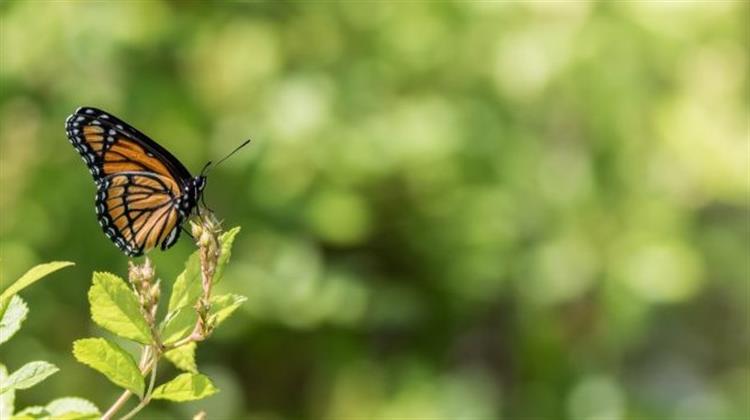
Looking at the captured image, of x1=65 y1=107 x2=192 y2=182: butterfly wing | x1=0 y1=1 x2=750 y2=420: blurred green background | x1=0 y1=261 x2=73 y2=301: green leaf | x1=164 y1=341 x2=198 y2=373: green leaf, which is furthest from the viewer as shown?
x1=0 y1=1 x2=750 y2=420: blurred green background

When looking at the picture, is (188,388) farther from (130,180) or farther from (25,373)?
(130,180)

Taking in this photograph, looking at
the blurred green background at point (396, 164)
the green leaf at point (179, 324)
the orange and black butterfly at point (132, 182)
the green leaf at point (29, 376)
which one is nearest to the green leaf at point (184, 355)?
the green leaf at point (179, 324)

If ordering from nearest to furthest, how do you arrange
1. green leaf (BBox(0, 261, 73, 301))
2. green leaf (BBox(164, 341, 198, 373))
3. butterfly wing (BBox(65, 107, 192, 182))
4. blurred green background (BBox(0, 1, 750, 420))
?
green leaf (BBox(0, 261, 73, 301))
green leaf (BBox(164, 341, 198, 373))
butterfly wing (BBox(65, 107, 192, 182))
blurred green background (BBox(0, 1, 750, 420))

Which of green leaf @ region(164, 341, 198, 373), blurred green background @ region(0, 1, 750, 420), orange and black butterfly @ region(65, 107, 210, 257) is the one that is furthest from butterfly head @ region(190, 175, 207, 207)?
blurred green background @ region(0, 1, 750, 420)

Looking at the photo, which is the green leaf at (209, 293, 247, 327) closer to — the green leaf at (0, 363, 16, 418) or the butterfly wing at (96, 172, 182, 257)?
the green leaf at (0, 363, 16, 418)

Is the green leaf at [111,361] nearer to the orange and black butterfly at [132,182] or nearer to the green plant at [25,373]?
the green plant at [25,373]

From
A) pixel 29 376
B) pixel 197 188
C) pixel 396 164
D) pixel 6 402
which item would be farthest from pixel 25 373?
pixel 396 164

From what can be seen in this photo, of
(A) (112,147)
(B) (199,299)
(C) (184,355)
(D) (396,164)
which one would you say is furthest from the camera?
(D) (396,164)
